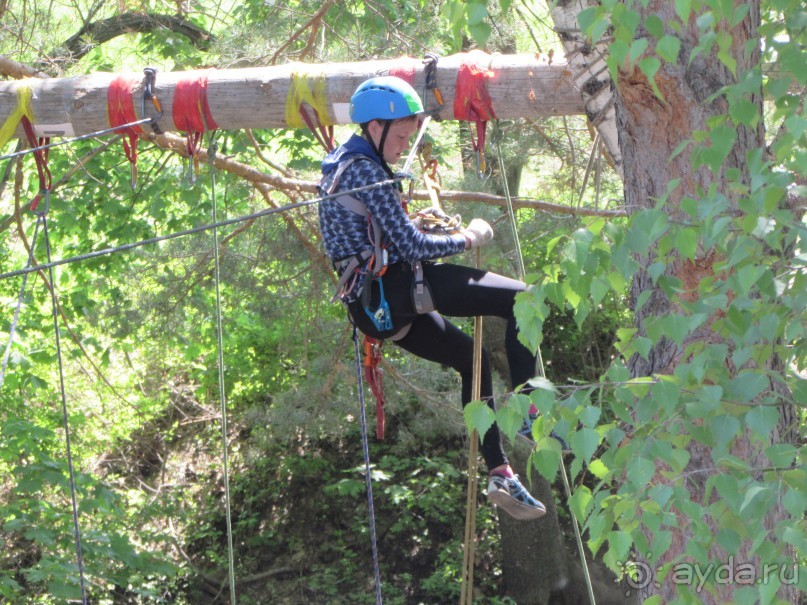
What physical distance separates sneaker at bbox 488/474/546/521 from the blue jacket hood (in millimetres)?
1091

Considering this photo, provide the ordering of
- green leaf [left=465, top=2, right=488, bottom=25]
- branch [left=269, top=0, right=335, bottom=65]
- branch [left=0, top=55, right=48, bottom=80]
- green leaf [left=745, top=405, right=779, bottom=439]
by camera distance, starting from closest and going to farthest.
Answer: green leaf [left=745, top=405, right=779, bottom=439] < green leaf [left=465, top=2, right=488, bottom=25] < branch [left=0, top=55, right=48, bottom=80] < branch [left=269, top=0, right=335, bottom=65]

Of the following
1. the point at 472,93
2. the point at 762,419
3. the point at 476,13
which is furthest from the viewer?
the point at 472,93

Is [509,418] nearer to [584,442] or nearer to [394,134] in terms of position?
[584,442]

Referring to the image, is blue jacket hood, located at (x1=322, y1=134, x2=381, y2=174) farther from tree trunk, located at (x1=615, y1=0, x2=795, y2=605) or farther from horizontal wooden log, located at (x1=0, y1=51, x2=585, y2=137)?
tree trunk, located at (x1=615, y1=0, x2=795, y2=605)

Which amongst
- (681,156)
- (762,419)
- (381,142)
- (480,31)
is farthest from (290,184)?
(762,419)

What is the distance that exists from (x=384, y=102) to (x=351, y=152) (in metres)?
0.18

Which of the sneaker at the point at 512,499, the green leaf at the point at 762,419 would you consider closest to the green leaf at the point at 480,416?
the green leaf at the point at 762,419

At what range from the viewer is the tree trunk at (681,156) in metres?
2.67

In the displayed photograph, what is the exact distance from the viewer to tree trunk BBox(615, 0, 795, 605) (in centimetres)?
267

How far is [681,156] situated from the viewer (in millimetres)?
2734

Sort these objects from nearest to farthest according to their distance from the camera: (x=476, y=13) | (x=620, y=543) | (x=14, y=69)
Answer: (x=620, y=543), (x=476, y=13), (x=14, y=69)

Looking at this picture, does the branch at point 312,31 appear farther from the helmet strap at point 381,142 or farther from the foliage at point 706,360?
the foliage at point 706,360

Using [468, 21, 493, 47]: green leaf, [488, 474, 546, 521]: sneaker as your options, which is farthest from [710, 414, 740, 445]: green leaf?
[488, 474, 546, 521]: sneaker

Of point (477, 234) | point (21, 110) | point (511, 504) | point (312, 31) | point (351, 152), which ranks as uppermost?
point (312, 31)
